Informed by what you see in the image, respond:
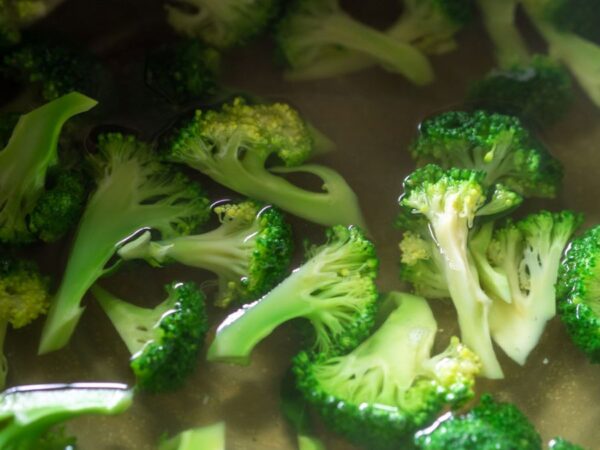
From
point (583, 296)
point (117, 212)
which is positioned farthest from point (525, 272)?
point (117, 212)

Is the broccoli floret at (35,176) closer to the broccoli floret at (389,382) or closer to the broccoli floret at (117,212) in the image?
the broccoli floret at (117,212)

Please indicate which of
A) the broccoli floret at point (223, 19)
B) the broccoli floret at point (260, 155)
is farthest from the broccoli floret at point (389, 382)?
the broccoli floret at point (223, 19)

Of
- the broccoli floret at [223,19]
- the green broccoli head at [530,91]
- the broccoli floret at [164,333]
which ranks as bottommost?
Answer: the broccoli floret at [164,333]

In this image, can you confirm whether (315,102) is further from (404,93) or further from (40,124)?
(40,124)

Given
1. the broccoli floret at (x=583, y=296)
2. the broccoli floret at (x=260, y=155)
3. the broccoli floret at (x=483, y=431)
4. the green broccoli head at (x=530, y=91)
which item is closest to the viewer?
the broccoli floret at (x=483, y=431)

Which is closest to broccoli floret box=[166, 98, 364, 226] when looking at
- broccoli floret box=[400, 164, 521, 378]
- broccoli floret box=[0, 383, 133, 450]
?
broccoli floret box=[400, 164, 521, 378]

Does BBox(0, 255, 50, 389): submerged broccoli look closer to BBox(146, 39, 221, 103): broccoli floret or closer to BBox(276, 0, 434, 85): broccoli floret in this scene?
BBox(146, 39, 221, 103): broccoli floret

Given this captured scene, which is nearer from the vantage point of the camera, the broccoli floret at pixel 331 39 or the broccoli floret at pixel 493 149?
Result: the broccoli floret at pixel 493 149
